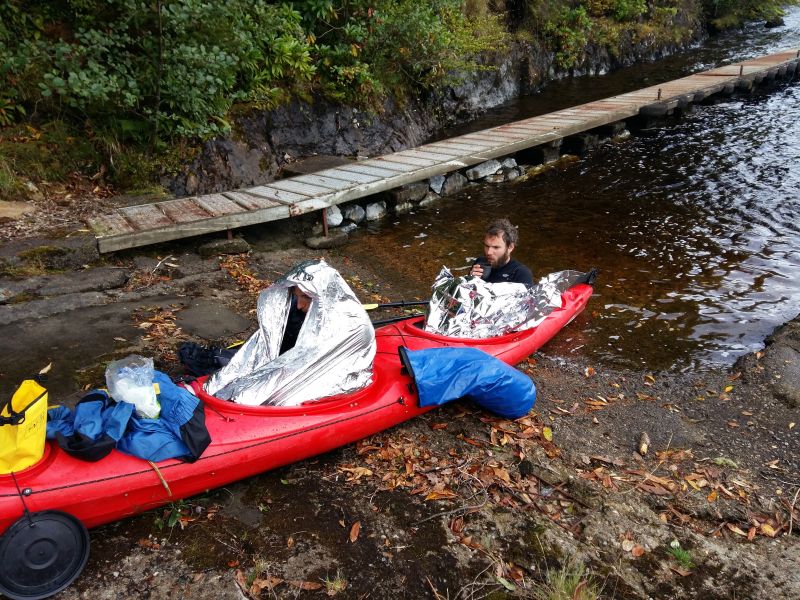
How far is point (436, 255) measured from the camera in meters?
9.53

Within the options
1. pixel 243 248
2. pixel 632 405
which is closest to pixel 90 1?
pixel 243 248

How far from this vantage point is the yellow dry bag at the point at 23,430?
349 cm

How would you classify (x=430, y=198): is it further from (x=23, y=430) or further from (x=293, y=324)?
(x=23, y=430)

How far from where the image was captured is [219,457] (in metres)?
4.13

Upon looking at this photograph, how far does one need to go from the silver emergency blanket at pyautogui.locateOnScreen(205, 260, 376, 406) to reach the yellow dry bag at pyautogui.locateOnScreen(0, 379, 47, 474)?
4.22 ft

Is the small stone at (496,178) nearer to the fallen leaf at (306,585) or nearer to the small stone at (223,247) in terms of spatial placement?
the small stone at (223,247)

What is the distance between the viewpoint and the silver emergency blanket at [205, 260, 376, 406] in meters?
4.62

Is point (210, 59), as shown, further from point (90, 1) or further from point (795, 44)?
point (795, 44)

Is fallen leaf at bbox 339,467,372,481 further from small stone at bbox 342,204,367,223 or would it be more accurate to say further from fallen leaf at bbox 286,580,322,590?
small stone at bbox 342,204,367,223

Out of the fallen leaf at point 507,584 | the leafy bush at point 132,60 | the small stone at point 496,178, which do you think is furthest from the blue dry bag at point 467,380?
the small stone at point 496,178

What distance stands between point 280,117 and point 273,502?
9.30 m

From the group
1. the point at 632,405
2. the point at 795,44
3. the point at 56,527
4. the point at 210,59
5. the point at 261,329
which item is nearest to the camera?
the point at 56,527

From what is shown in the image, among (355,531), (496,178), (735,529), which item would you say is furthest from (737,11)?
(355,531)

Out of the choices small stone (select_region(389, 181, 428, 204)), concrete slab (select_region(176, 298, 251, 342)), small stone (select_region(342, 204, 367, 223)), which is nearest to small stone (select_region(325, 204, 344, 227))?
small stone (select_region(342, 204, 367, 223))
